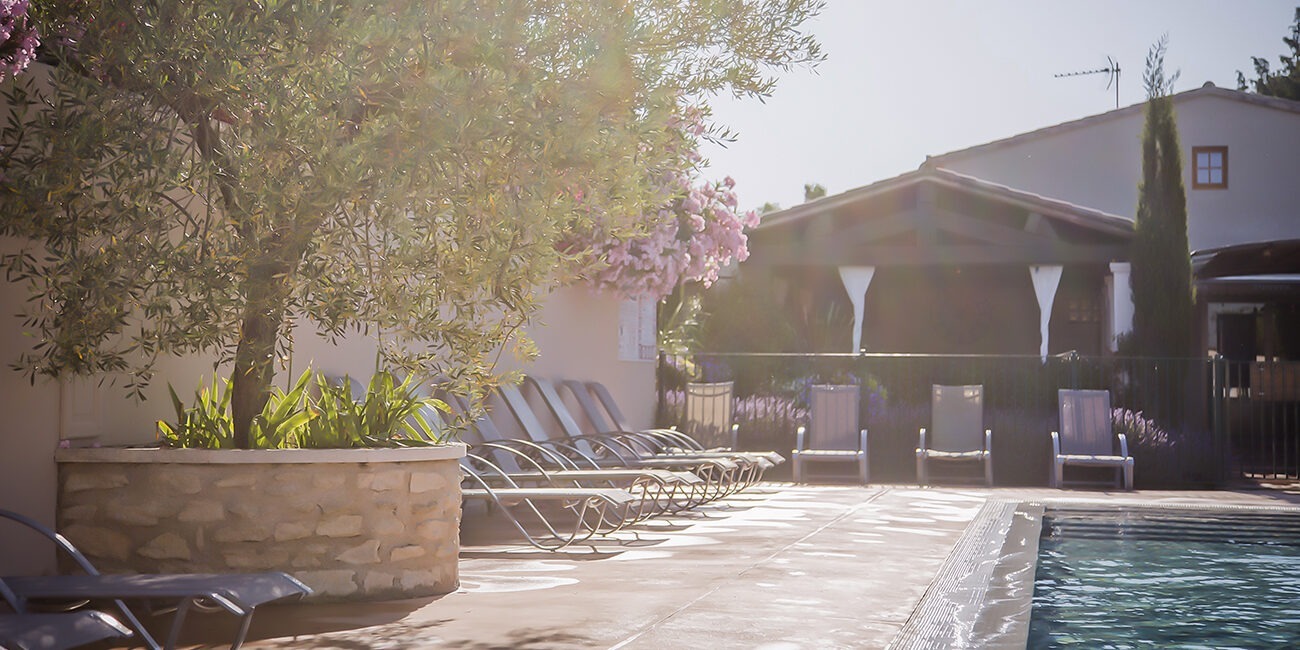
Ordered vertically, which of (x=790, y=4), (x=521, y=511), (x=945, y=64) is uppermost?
(x=945, y=64)

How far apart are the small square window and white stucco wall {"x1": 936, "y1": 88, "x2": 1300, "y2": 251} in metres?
0.10

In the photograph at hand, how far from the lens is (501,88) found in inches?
219

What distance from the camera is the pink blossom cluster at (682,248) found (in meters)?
13.3

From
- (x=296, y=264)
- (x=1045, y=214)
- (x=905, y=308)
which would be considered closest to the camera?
(x=296, y=264)

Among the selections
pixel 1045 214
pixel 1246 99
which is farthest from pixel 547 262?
pixel 1246 99

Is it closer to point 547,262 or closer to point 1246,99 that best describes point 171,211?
point 547,262

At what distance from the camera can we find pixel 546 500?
7867 millimetres

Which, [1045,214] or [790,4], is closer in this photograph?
[790,4]

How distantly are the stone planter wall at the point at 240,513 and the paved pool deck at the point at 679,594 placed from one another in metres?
0.20

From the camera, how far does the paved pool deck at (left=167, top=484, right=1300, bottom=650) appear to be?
200 inches

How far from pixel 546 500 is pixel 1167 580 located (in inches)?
144

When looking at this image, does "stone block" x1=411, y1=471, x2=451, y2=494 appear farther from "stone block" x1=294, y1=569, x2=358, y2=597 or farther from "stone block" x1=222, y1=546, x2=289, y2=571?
"stone block" x1=222, y1=546, x2=289, y2=571

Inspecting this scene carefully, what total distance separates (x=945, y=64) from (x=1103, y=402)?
4.46 m

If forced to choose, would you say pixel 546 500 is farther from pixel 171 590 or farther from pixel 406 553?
pixel 171 590
